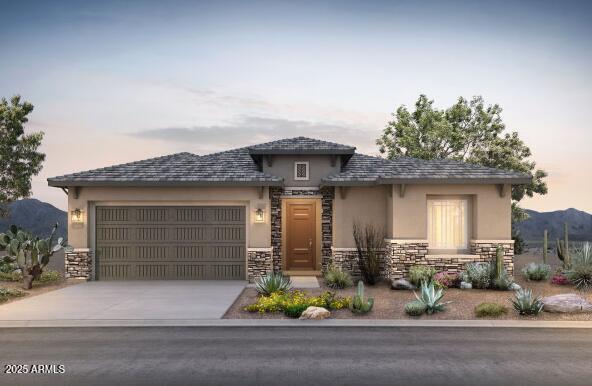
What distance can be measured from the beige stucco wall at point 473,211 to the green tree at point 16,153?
22.6 meters

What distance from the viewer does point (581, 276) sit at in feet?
48.6

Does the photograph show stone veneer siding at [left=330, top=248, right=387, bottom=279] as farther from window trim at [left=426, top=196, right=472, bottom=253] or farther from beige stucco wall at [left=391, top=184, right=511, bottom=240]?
window trim at [left=426, top=196, right=472, bottom=253]

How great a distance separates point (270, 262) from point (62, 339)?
8.73m

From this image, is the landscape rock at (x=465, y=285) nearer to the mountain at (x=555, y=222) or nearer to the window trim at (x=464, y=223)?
the window trim at (x=464, y=223)

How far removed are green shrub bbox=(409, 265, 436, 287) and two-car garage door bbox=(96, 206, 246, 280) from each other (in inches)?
238

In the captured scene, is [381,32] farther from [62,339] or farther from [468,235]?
[62,339]

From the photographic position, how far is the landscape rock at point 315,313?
34.2ft

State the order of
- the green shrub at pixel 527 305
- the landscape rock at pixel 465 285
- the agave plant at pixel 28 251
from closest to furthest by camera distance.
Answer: the green shrub at pixel 527 305, the landscape rock at pixel 465 285, the agave plant at pixel 28 251

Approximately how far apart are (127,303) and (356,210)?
29.4 ft

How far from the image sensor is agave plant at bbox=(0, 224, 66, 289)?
15305 mm

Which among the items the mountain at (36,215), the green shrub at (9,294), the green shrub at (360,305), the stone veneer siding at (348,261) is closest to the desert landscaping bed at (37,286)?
the green shrub at (9,294)

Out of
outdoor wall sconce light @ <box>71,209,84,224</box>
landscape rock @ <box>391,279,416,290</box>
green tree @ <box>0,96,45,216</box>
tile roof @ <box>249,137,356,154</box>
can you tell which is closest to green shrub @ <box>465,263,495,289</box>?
landscape rock @ <box>391,279,416,290</box>

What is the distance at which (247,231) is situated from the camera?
668 inches

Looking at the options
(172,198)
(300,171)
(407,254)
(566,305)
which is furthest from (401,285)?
(172,198)
